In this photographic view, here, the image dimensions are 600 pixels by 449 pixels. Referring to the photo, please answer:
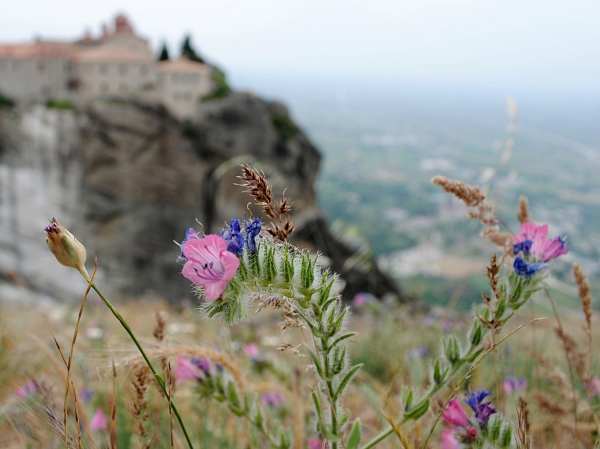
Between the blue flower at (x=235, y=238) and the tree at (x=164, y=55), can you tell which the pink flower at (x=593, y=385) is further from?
the tree at (x=164, y=55)

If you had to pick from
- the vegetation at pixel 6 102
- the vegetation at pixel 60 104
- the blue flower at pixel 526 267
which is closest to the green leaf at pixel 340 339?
the blue flower at pixel 526 267

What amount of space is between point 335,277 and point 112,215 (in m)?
18.7

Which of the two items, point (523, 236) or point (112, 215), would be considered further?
point (112, 215)

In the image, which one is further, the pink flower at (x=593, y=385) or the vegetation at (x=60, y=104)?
the vegetation at (x=60, y=104)

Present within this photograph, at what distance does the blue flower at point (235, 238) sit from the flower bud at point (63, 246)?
0.33 meters

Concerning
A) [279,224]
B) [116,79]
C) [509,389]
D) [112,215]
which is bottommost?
[112,215]

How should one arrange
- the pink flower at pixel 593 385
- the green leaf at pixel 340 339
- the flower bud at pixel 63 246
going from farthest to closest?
the pink flower at pixel 593 385
the green leaf at pixel 340 339
the flower bud at pixel 63 246

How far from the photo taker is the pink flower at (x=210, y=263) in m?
1.05

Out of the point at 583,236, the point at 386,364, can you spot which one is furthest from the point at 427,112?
the point at 386,364

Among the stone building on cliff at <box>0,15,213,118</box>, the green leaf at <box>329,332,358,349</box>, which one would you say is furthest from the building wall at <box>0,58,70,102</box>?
the green leaf at <box>329,332,358,349</box>

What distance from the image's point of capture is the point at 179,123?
18.9 meters

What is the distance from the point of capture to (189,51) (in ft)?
73.3

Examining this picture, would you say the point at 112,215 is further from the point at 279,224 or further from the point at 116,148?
the point at 279,224

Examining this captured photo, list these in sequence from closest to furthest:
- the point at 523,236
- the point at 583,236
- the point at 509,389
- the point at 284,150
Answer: the point at 523,236 → the point at 509,389 → the point at 284,150 → the point at 583,236
